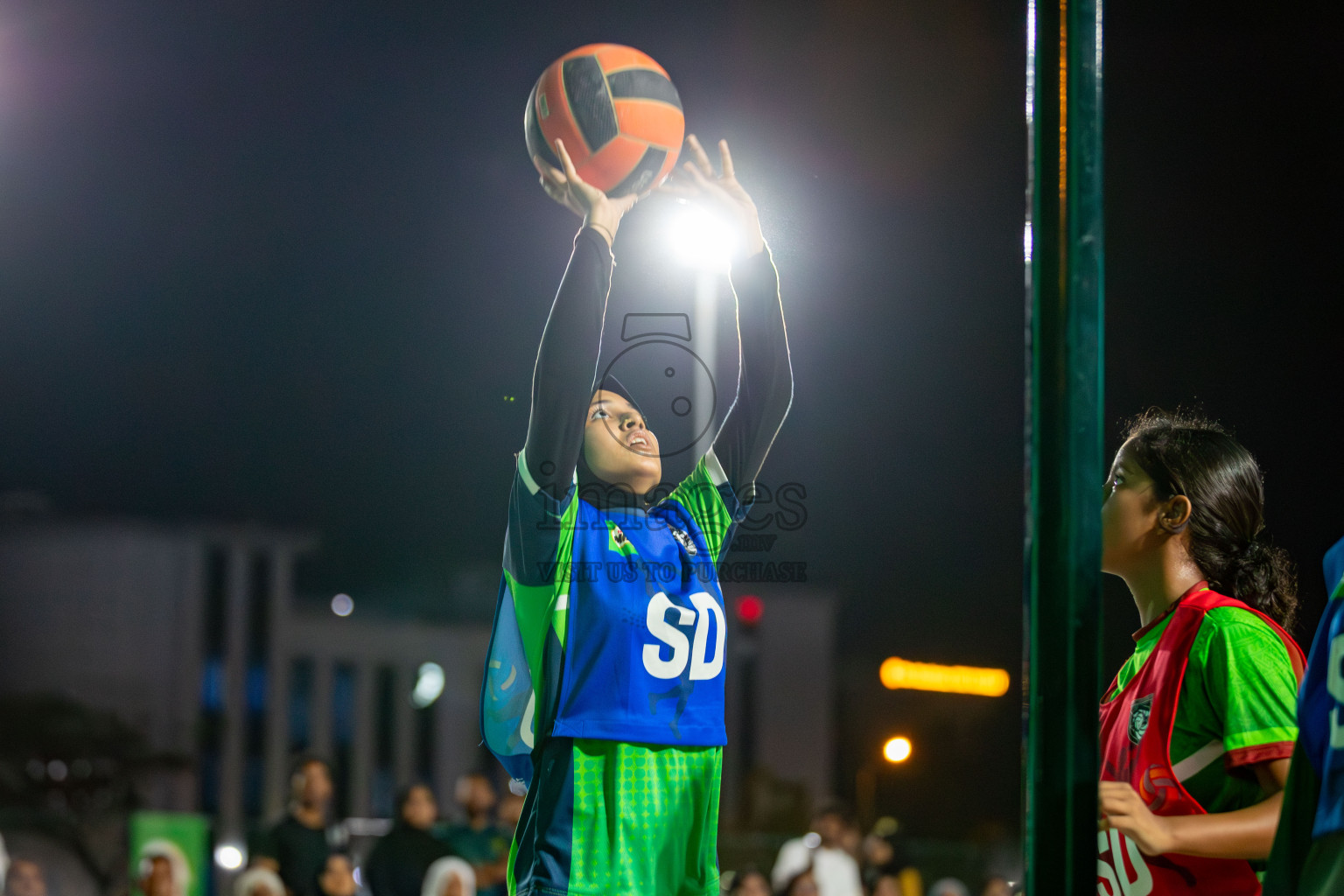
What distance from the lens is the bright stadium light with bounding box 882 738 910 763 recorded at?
14.3 m

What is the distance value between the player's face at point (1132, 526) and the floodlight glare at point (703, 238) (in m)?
0.96

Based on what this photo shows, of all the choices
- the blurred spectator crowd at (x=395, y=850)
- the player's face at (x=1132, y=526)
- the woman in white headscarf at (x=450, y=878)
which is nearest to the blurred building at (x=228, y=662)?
the blurred spectator crowd at (x=395, y=850)

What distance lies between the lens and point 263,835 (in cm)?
442

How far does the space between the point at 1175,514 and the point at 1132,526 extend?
0.07 meters

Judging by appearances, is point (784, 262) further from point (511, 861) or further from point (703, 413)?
point (511, 861)

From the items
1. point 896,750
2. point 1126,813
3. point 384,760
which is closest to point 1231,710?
point 1126,813

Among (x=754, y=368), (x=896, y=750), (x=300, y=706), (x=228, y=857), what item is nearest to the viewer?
(x=754, y=368)

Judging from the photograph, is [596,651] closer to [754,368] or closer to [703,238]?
[754,368]

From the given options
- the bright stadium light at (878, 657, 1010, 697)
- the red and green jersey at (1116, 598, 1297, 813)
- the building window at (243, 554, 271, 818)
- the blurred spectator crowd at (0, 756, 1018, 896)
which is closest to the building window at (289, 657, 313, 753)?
the building window at (243, 554, 271, 818)

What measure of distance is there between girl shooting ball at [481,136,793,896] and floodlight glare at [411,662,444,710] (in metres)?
8.30

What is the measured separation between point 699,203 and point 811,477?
35.4 feet

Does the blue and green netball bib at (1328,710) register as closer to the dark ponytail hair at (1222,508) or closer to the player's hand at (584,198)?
the dark ponytail hair at (1222,508)

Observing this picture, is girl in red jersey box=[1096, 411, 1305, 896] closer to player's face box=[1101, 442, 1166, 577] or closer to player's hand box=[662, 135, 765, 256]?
player's face box=[1101, 442, 1166, 577]

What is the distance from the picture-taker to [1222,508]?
195cm
